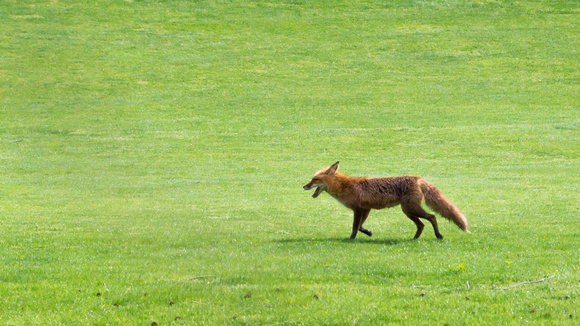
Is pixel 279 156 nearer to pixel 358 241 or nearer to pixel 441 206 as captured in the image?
pixel 358 241

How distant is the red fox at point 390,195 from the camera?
496 inches

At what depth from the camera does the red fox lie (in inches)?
496

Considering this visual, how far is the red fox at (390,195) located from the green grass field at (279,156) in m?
0.55

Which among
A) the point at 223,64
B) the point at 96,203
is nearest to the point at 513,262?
the point at 96,203

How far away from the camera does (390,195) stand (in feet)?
42.0

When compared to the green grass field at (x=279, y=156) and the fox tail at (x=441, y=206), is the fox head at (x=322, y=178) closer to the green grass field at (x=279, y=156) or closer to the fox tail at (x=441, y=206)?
the green grass field at (x=279, y=156)

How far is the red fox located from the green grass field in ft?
1.81

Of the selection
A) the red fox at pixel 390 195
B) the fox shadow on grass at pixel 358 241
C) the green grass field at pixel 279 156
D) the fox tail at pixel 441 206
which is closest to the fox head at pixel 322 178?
the red fox at pixel 390 195

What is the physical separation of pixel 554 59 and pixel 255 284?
44622 millimetres

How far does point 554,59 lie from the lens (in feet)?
157

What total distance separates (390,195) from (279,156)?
1849 centimetres

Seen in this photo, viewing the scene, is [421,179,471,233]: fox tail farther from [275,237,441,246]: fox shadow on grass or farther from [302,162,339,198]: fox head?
[302,162,339,198]: fox head

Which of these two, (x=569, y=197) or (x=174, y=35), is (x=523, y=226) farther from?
(x=174, y=35)

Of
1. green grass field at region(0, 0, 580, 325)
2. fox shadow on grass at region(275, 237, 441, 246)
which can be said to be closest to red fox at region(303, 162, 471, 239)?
fox shadow on grass at region(275, 237, 441, 246)
